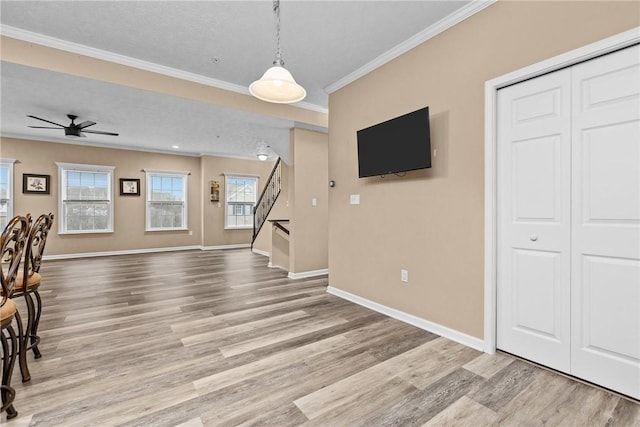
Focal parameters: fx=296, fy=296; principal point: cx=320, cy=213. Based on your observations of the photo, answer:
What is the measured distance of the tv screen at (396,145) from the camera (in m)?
2.72

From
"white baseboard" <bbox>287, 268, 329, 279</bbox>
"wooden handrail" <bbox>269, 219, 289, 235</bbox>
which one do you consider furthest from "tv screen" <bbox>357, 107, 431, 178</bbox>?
"wooden handrail" <bbox>269, 219, 289, 235</bbox>

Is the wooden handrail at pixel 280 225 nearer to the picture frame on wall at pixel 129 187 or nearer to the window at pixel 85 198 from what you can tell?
the picture frame on wall at pixel 129 187

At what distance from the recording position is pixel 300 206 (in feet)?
16.3

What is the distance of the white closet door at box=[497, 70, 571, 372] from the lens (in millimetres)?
2023

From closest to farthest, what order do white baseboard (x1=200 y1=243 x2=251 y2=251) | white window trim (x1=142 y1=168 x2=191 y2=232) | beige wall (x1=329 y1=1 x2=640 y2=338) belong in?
beige wall (x1=329 y1=1 x2=640 y2=338) → white window trim (x1=142 y1=168 x2=191 y2=232) → white baseboard (x1=200 y1=243 x2=251 y2=251)

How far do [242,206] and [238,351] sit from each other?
7123mm

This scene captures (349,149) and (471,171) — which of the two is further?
(349,149)

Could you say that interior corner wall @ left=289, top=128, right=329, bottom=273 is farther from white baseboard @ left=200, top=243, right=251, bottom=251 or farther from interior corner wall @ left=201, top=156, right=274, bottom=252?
interior corner wall @ left=201, top=156, right=274, bottom=252

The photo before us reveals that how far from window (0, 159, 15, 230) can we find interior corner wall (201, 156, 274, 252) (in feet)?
12.8

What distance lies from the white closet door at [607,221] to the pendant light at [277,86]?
1.89 m

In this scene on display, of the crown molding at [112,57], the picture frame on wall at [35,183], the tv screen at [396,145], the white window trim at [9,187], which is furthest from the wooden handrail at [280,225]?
the white window trim at [9,187]

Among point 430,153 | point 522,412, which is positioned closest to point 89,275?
point 430,153

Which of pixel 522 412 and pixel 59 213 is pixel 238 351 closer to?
pixel 522 412

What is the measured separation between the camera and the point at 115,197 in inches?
297
